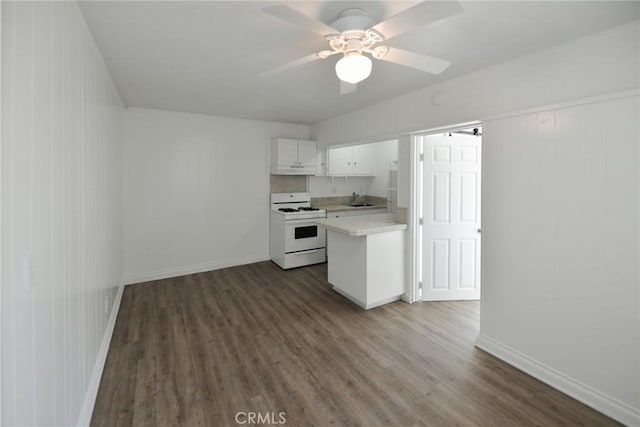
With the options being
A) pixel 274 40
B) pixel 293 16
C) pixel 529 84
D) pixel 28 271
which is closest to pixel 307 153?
pixel 274 40

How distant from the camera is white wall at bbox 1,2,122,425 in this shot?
39.2 inches

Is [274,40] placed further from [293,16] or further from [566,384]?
[566,384]

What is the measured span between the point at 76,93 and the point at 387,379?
283 centimetres

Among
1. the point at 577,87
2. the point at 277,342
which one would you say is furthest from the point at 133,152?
the point at 577,87

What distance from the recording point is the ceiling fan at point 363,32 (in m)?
1.44

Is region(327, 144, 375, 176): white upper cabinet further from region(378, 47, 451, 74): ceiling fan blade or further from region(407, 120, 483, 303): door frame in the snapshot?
region(378, 47, 451, 74): ceiling fan blade

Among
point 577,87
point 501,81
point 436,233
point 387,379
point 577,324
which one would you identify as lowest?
point 387,379

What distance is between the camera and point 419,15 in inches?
57.5

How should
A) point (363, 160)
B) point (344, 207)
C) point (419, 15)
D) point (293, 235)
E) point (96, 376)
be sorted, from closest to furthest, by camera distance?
1. point (419, 15)
2. point (96, 376)
3. point (293, 235)
4. point (344, 207)
5. point (363, 160)

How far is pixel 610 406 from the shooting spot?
197 cm

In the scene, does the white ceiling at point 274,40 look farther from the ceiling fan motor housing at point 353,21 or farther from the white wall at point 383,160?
the white wall at point 383,160

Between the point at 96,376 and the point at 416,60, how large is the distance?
10.2ft

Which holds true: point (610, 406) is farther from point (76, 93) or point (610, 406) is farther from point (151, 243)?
point (151, 243)

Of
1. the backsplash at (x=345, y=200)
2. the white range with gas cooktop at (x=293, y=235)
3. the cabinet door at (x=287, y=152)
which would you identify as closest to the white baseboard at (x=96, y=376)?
the white range with gas cooktop at (x=293, y=235)
